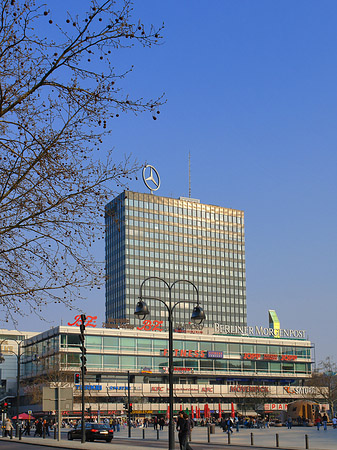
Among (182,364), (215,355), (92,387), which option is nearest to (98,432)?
(92,387)

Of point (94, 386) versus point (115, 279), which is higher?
point (115, 279)

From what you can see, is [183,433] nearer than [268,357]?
Yes

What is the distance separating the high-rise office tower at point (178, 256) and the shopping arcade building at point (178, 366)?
36.1 metres

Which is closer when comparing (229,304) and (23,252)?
(23,252)

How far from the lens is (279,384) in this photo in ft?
392

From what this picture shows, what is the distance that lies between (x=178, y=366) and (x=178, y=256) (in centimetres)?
5372

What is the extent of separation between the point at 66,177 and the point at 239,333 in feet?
360

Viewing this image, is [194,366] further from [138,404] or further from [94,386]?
[94,386]

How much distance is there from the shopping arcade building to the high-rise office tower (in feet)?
119

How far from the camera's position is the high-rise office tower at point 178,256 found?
149250 millimetres

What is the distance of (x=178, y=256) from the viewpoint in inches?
6230

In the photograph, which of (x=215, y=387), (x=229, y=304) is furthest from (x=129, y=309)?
(x=215, y=387)

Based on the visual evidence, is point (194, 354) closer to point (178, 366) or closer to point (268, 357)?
point (178, 366)

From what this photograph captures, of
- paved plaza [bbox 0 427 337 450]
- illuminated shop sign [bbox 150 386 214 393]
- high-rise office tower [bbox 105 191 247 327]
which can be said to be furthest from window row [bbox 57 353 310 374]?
paved plaza [bbox 0 427 337 450]
